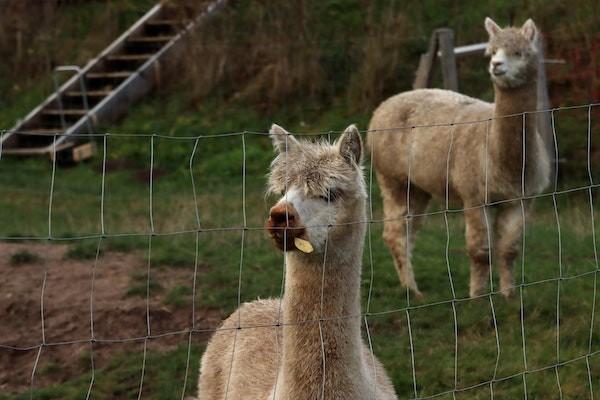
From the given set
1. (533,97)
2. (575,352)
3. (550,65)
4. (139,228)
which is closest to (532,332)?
(575,352)

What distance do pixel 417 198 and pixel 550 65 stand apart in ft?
15.6

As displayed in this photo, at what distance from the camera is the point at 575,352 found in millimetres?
5973

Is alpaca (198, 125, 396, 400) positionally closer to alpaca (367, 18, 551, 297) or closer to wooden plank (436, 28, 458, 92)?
alpaca (367, 18, 551, 297)

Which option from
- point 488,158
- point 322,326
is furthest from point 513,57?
point 322,326

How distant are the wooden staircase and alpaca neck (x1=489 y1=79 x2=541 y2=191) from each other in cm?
871

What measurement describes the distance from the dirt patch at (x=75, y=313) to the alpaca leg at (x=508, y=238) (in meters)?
2.06

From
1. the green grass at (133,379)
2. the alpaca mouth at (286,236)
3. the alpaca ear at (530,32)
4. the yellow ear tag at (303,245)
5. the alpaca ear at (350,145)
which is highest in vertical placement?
the alpaca ear at (530,32)

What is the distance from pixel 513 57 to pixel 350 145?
3.56m

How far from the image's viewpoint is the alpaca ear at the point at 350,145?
4.02 metres

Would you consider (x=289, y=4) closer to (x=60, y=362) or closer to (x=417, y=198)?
(x=417, y=198)

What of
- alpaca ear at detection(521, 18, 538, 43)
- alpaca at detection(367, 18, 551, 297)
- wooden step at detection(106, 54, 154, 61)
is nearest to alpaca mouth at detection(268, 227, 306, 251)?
alpaca at detection(367, 18, 551, 297)

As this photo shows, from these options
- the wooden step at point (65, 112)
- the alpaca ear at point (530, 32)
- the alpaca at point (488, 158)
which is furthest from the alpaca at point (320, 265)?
the wooden step at point (65, 112)

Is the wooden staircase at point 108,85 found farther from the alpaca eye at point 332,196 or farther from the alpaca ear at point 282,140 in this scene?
the alpaca eye at point 332,196

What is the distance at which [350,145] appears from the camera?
13.3 ft
